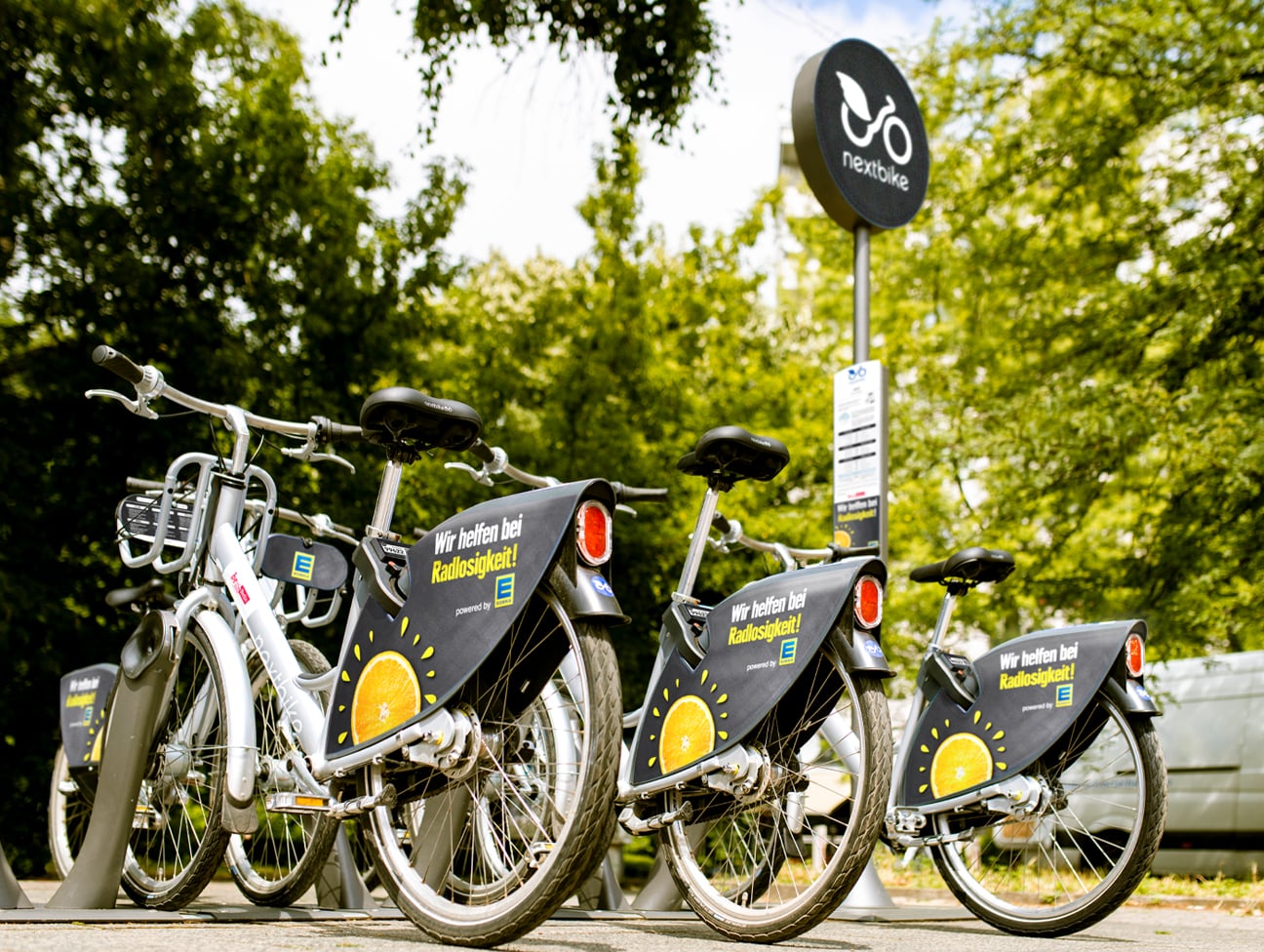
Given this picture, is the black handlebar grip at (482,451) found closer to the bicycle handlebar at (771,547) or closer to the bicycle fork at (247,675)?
the bicycle fork at (247,675)

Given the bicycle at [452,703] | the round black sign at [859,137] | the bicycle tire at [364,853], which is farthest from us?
the round black sign at [859,137]

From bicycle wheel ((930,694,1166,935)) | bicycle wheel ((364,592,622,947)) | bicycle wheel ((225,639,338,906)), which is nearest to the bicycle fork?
bicycle wheel ((225,639,338,906))

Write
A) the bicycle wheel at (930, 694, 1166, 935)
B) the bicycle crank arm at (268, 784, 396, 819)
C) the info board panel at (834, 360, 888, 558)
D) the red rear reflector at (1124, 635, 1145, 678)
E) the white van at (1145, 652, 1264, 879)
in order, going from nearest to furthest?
1. the bicycle crank arm at (268, 784, 396, 819)
2. the bicycle wheel at (930, 694, 1166, 935)
3. the red rear reflector at (1124, 635, 1145, 678)
4. the info board panel at (834, 360, 888, 558)
5. the white van at (1145, 652, 1264, 879)

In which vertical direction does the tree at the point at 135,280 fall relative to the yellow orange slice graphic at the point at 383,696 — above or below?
above

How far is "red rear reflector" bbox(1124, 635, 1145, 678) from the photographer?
4672mm

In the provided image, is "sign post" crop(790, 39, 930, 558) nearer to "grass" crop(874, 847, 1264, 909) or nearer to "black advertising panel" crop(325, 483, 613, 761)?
"grass" crop(874, 847, 1264, 909)

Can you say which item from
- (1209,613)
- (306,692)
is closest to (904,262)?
(1209,613)

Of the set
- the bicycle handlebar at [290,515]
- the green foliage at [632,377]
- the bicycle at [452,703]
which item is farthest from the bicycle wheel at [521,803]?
the green foliage at [632,377]

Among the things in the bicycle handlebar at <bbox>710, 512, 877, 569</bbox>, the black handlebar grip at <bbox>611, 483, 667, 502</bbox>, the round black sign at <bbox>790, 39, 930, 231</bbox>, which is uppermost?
the round black sign at <bbox>790, 39, 930, 231</bbox>

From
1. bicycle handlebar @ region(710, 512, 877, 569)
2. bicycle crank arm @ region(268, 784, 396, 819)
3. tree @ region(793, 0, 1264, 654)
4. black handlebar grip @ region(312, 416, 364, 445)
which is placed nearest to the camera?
bicycle crank arm @ region(268, 784, 396, 819)

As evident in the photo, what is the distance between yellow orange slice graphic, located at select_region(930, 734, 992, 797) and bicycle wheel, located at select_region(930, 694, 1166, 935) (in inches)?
5.5

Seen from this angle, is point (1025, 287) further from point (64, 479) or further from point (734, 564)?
point (64, 479)

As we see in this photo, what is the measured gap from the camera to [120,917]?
12.1 ft

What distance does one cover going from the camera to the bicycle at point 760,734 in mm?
3691
